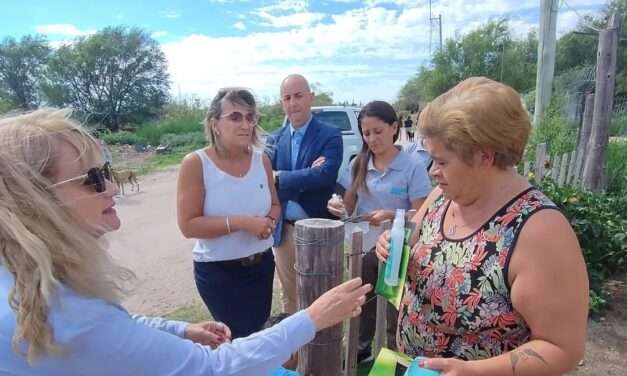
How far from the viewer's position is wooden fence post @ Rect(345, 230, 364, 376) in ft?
7.07

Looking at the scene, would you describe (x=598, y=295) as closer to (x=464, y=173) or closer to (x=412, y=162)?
(x=412, y=162)

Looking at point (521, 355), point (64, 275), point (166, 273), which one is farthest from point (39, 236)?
point (166, 273)

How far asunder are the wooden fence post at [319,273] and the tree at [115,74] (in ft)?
104

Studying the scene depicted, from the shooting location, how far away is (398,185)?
2.81 metres

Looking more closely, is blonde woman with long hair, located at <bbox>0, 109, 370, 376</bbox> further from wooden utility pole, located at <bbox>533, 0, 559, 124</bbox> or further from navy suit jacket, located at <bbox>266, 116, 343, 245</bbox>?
wooden utility pole, located at <bbox>533, 0, 559, 124</bbox>

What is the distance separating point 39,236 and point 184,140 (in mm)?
20076

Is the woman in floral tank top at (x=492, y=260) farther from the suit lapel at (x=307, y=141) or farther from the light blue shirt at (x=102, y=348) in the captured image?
the suit lapel at (x=307, y=141)

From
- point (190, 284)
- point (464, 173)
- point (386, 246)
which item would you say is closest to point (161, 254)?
point (190, 284)

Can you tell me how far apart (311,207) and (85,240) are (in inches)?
87.4

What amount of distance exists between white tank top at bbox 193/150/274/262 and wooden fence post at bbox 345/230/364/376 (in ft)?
1.90

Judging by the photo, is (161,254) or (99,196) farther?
(161,254)

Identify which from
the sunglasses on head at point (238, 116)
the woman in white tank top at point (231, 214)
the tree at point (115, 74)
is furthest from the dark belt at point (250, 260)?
the tree at point (115, 74)

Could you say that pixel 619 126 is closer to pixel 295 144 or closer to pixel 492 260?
pixel 295 144

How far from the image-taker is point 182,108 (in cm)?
3038
